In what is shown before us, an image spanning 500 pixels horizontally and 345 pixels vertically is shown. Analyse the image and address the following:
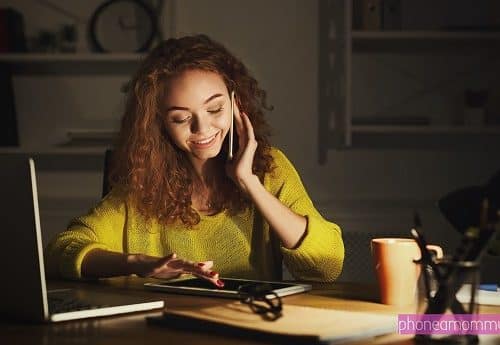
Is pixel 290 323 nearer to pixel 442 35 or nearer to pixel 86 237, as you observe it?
pixel 86 237

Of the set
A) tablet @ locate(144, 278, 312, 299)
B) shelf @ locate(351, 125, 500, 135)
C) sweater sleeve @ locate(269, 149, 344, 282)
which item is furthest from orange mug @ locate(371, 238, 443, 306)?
shelf @ locate(351, 125, 500, 135)

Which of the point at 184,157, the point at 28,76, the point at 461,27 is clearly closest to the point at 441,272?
the point at 184,157

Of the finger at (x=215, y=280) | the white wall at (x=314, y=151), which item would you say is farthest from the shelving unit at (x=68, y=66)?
the finger at (x=215, y=280)

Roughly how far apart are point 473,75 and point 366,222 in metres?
0.71

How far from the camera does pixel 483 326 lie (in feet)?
3.83

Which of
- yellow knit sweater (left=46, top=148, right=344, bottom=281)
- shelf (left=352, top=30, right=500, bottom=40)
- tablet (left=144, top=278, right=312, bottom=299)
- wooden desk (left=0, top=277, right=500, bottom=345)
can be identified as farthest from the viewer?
shelf (left=352, top=30, right=500, bottom=40)

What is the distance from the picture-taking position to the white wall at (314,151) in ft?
11.0

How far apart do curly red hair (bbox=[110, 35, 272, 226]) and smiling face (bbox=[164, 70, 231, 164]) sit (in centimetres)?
7

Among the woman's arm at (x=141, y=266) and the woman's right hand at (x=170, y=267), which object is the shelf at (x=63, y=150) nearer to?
the woman's arm at (x=141, y=266)

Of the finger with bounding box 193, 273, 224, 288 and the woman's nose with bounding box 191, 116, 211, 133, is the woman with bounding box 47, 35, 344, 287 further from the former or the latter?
the finger with bounding box 193, 273, 224, 288

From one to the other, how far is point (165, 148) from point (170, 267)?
621 millimetres

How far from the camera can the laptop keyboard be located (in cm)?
132

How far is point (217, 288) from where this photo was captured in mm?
1517

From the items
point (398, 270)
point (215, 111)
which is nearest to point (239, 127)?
point (215, 111)
